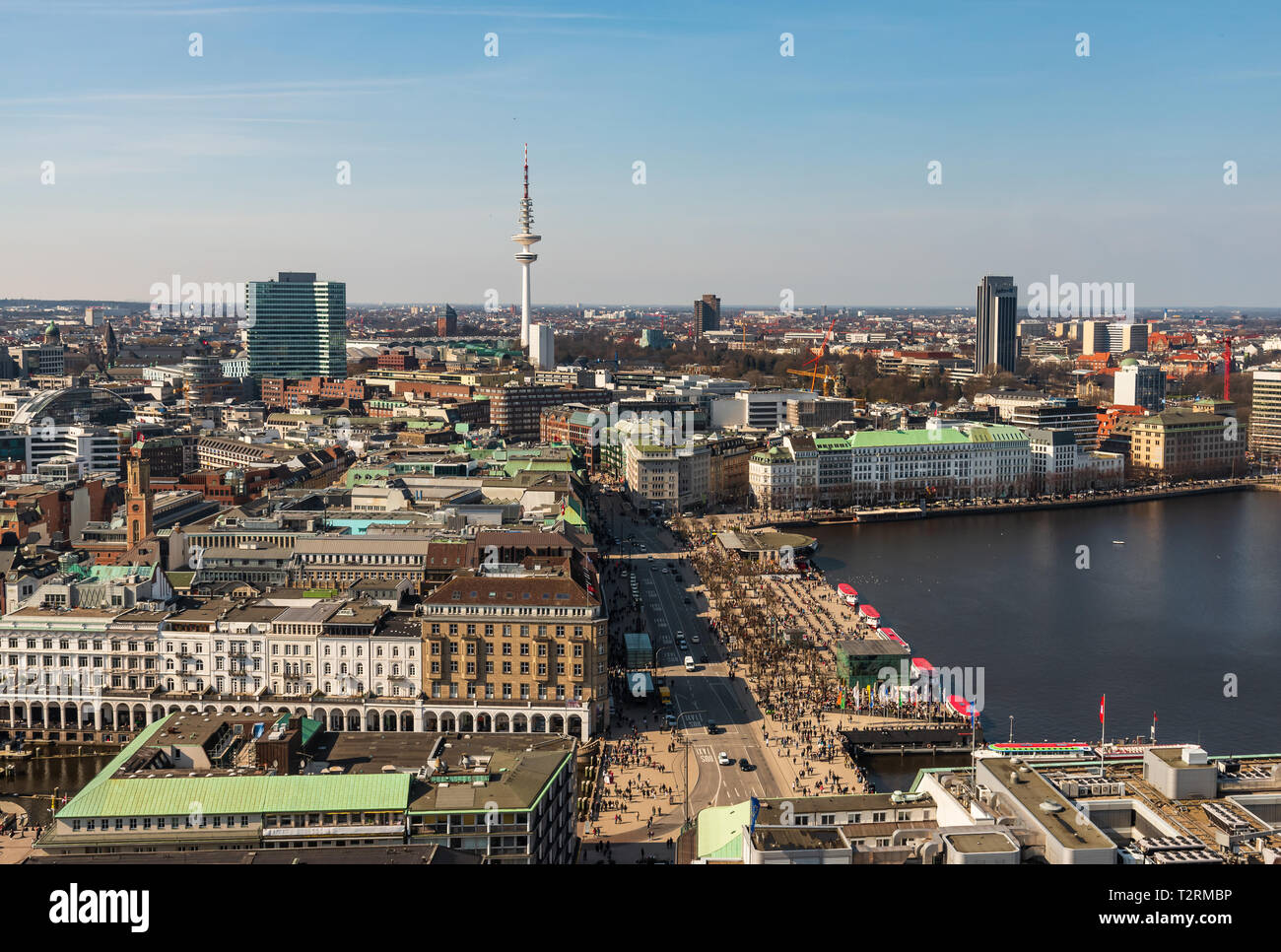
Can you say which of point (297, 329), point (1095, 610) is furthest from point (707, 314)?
point (1095, 610)

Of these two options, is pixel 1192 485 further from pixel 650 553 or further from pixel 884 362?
pixel 884 362

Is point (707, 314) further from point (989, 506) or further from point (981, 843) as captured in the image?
point (981, 843)

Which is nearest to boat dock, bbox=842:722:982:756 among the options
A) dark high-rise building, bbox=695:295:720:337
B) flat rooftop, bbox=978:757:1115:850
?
flat rooftop, bbox=978:757:1115:850

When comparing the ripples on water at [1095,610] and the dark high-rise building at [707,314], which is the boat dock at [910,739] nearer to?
the ripples on water at [1095,610]

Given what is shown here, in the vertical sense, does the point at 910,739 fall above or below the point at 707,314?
below

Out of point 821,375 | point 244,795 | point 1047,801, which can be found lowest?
point 244,795

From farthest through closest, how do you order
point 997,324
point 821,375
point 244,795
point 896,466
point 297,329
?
1. point 997,324
2. point 821,375
3. point 297,329
4. point 896,466
5. point 244,795
